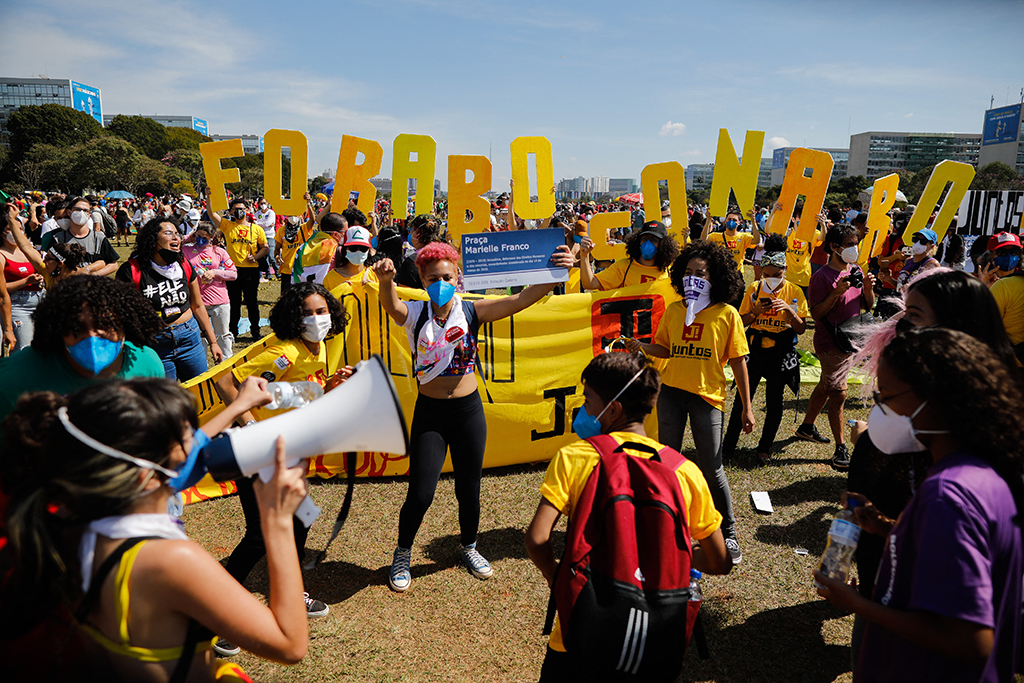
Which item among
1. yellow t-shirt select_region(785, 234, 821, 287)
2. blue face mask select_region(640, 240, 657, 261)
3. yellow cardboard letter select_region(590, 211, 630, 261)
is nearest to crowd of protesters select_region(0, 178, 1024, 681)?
blue face mask select_region(640, 240, 657, 261)

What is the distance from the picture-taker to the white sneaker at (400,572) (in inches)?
143

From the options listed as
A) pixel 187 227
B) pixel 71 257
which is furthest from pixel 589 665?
pixel 187 227

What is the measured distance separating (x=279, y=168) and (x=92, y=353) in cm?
401

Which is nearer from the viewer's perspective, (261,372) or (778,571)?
(261,372)

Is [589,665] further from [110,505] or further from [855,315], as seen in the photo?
[855,315]

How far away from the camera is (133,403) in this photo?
1.38 meters

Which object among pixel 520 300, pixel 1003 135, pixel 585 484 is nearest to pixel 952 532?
pixel 585 484

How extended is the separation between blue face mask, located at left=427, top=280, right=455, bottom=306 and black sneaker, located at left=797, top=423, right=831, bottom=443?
14.0 feet

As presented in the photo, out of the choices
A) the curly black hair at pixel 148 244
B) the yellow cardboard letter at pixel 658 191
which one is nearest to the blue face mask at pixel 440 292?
the curly black hair at pixel 148 244

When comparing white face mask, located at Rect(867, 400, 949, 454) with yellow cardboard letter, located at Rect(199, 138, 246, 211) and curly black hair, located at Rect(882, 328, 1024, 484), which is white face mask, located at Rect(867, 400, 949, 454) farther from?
yellow cardboard letter, located at Rect(199, 138, 246, 211)

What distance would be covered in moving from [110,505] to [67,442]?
6.7 inches

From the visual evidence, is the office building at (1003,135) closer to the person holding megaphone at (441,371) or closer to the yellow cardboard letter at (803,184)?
the yellow cardboard letter at (803,184)

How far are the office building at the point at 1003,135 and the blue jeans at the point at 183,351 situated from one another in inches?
4682

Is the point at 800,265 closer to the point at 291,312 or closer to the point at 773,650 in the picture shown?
the point at 773,650
